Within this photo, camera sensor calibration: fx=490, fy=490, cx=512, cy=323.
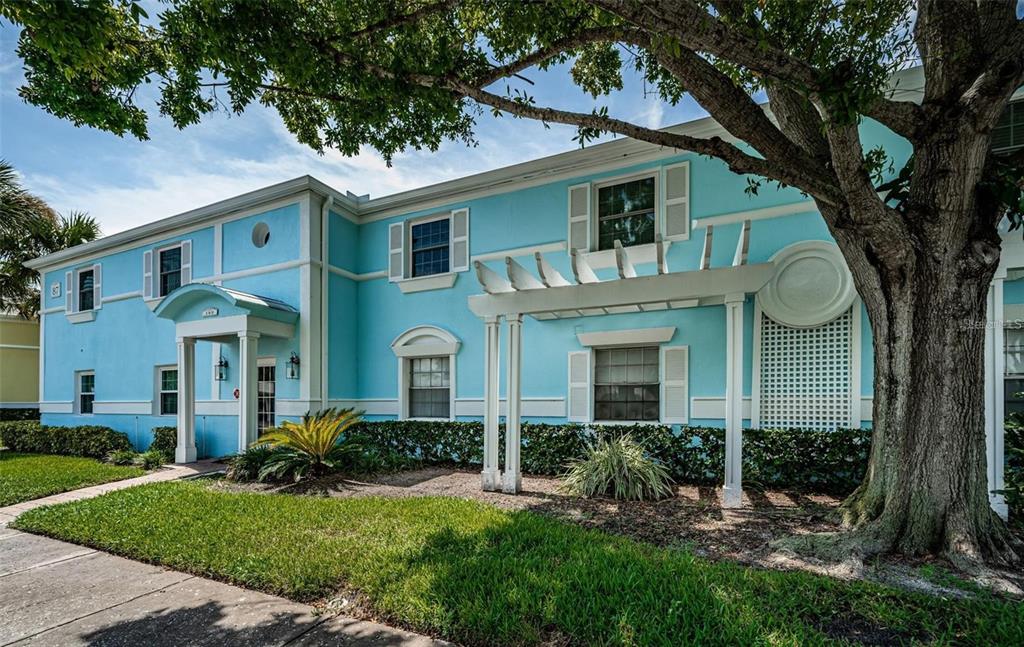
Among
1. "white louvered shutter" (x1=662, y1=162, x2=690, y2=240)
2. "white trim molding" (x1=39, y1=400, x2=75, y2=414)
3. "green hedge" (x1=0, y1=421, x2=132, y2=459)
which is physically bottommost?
"green hedge" (x1=0, y1=421, x2=132, y2=459)

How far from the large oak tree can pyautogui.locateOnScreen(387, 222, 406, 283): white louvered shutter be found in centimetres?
560

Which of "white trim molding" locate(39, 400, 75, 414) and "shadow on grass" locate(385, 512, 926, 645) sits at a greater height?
"shadow on grass" locate(385, 512, 926, 645)

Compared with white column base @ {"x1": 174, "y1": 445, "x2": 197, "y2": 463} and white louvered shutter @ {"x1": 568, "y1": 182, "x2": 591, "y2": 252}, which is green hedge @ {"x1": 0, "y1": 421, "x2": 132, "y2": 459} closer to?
white column base @ {"x1": 174, "y1": 445, "x2": 197, "y2": 463}

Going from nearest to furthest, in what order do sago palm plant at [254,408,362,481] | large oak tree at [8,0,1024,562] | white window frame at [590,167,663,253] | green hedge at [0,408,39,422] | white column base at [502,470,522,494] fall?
large oak tree at [8,0,1024,562], white column base at [502,470,522,494], sago palm plant at [254,408,362,481], white window frame at [590,167,663,253], green hedge at [0,408,39,422]

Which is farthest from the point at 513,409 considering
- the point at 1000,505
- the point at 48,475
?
the point at 48,475

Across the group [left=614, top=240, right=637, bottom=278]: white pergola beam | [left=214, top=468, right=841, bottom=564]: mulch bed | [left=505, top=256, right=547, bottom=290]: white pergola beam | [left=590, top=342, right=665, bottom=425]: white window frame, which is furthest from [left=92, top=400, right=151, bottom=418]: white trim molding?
[left=614, top=240, right=637, bottom=278]: white pergola beam

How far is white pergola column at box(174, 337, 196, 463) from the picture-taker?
10.6 m

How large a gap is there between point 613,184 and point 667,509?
19.1 feet

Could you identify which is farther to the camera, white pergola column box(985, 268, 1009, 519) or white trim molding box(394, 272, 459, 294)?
white trim molding box(394, 272, 459, 294)

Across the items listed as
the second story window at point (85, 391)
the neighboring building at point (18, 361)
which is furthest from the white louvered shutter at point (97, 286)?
the neighboring building at point (18, 361)

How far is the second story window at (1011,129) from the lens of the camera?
22.2 ft

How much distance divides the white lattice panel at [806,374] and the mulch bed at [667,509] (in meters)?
1.28

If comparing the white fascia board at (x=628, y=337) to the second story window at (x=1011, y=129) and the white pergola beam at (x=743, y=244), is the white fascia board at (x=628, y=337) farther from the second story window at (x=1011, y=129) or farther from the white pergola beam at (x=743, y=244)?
the second story window at (x=1011, y=129)

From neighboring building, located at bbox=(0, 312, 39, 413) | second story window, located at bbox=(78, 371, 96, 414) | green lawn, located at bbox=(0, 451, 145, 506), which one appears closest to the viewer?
green lawn, located at bbox=(0, 451, 145, 506)
